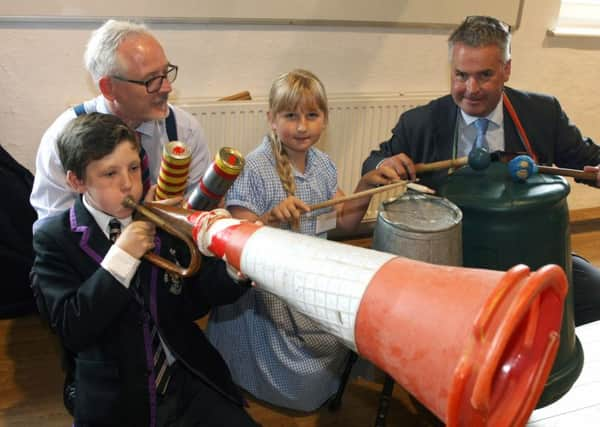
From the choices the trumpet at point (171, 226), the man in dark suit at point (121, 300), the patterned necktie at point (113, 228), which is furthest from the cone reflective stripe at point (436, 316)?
the patterned necktie at point (113, 228)

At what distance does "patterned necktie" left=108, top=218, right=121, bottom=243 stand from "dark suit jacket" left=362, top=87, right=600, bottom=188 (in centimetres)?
94

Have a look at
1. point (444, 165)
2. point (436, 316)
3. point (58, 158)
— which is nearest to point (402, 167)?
point (444, 165)

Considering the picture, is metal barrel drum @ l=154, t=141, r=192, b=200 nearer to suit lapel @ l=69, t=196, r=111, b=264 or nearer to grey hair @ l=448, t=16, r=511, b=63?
suit lapel @ l=69, t=196, r=111, b=264

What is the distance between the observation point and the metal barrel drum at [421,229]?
1.26 m

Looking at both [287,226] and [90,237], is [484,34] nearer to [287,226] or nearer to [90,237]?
[287,226]

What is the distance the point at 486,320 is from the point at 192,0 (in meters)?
2.32

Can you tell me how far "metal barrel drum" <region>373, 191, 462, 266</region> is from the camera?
49.8 inches

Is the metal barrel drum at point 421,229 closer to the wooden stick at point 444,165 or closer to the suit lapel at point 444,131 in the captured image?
the wooden stick at point 444,165

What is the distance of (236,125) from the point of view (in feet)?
9.00

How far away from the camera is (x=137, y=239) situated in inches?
46.4

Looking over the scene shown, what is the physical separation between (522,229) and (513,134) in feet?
2.42

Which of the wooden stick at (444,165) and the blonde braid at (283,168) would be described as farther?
the blonde braid at (283,168)

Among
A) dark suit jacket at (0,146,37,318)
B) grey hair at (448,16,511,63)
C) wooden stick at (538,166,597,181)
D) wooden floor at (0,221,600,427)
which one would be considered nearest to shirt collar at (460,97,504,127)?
grey hair at (448,16,511,63)

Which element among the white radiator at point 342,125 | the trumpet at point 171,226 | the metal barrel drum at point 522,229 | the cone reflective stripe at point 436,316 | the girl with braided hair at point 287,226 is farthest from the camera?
the white radiator at point 342,125
